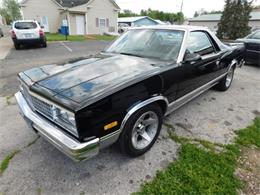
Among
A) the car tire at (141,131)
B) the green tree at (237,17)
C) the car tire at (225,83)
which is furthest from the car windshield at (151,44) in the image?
the green tree at (237,17)

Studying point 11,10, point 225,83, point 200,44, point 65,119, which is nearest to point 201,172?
point 65,119

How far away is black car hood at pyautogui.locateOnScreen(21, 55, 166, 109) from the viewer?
185cm

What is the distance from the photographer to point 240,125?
3.35m

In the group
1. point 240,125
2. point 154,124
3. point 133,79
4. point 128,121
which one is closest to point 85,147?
point 128,121

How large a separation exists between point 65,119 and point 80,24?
77.7 feet

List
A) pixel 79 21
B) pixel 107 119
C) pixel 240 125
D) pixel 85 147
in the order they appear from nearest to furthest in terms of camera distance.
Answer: pixel 85 147 → pixel 107 119 → pixel 240 125 → pixel 79 21

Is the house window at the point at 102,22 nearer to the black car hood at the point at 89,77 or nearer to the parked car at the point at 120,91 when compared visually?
the parked car at the point at 120,91

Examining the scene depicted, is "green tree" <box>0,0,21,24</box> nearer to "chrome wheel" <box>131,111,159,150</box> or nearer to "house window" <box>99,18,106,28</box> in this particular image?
"house window" <box>99,18,106,28</box>

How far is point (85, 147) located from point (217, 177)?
1.57 meters

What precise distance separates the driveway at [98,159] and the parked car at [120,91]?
258 mm

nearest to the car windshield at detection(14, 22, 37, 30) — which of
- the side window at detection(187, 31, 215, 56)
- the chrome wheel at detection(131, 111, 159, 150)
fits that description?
the side window at detection(187, 31, 215, 56)

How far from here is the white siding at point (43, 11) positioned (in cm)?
2144

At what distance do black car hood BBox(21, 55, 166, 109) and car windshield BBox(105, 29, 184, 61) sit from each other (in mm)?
249

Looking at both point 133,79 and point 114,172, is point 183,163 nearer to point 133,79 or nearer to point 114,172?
point 114,172
